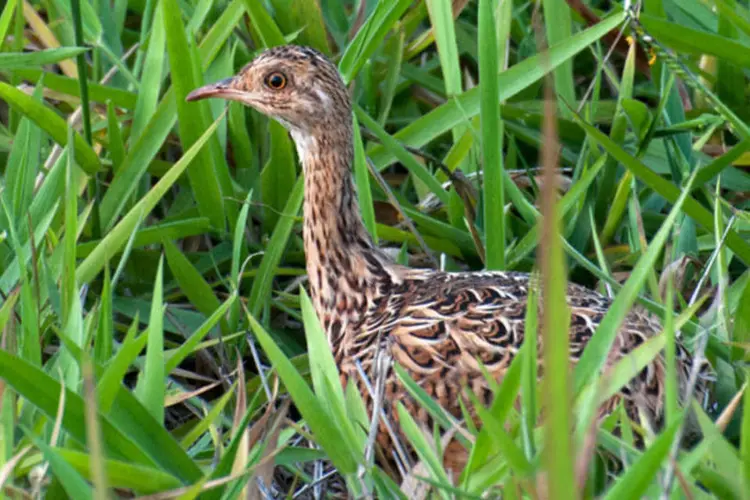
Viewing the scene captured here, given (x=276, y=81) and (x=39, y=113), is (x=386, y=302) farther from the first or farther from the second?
(x=39, y=113)

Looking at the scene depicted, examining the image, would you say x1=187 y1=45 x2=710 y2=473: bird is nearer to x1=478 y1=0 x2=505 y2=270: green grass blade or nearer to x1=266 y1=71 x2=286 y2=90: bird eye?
x1=266 y1=71 x2=286 y2=90: bird eye

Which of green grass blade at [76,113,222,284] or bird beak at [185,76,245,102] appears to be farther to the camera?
bird beak at [185,76,245,102]

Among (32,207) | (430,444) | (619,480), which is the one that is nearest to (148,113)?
(32,207)

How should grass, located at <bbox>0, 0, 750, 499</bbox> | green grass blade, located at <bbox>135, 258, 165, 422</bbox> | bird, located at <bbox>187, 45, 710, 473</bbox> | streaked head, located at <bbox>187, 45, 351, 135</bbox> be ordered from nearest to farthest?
1. grass, located at <bbox>0, 0, 750, 499</bbox>
2. green grass blade, located at <bbox>135, 258, 165, 422</bbox>
3. bird, located at <bbox>187, 45, 710, 473</bbox>
4. streaked head, located at <bbox>187, 45, 351, 135</bbox>

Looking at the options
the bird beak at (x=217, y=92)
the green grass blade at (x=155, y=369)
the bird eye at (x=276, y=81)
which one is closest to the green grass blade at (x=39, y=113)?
the bird beak at (x=217, y=92)

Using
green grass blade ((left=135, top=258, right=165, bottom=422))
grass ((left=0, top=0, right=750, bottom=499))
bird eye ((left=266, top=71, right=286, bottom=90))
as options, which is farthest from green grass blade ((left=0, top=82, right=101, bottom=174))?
green grass blade ((left=135, top=258, right=165, bottom=422))

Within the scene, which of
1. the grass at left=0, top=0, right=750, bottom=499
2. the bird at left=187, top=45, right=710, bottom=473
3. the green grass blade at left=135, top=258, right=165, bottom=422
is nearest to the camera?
the grass at left=0, top=0, right=750, bottom=499

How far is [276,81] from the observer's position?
328cm

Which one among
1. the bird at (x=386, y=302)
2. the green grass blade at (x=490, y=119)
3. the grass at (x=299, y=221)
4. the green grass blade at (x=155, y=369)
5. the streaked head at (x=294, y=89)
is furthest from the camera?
the streaked head at (x=294, y=89)

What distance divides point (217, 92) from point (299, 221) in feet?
1.63

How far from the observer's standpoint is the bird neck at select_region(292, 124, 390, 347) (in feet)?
10.7

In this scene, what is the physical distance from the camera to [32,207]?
3.19 m

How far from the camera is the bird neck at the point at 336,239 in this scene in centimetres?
327

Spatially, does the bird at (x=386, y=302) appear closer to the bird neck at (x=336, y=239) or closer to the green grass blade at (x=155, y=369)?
the bird neck at (x=336, y=239)
